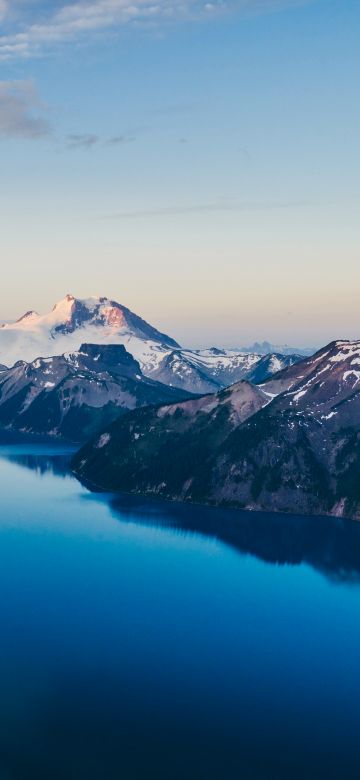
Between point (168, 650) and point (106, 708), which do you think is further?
point (168, 650)

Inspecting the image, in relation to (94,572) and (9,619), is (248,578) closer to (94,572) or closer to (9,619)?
(94,572)

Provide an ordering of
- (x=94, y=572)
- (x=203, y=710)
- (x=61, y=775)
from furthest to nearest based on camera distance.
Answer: (x=94, y=572)
(x=203, y=710)
(x=61, y=775)

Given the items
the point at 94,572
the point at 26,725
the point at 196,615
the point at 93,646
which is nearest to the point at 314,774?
the point at 26,725

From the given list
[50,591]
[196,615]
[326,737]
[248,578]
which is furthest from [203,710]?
[248,578]

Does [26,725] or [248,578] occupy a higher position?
[248,578]

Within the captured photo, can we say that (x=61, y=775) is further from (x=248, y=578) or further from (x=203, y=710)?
(x=248, y=578)

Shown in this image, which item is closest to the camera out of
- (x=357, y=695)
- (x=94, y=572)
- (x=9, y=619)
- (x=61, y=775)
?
(x=61, y=775)
